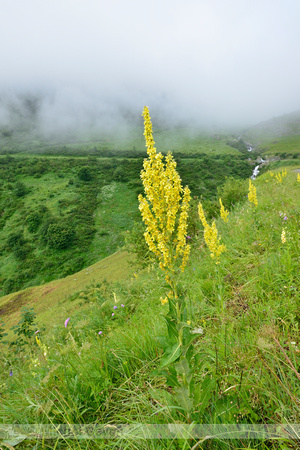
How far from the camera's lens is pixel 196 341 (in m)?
3.24

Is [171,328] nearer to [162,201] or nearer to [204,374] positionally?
[204,374]

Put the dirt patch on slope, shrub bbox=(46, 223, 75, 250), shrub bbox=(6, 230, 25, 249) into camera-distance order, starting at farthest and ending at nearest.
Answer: shrub bbox=(6, 230, 25, 249)
shrub bbox=(46, 223, 75, 250)
the dirt patch on slope

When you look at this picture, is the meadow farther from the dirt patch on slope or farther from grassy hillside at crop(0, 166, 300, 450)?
the dirt patch on slope

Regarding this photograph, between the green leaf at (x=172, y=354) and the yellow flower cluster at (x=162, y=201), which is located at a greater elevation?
the yellow flower cluster at (x=162, y=201)

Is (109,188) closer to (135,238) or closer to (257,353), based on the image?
(135,238)

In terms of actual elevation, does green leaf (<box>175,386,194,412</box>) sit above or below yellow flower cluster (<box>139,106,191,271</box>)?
below

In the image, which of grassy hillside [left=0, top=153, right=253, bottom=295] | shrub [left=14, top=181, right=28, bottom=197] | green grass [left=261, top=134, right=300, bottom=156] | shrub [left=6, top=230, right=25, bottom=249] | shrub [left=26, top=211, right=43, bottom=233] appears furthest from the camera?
green grass [left=261, top=134, right=300, bottom=156]

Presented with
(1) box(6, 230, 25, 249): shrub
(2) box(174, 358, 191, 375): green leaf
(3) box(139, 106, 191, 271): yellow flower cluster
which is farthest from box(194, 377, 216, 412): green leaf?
(1) box(6, 230, 25, 249): shrub

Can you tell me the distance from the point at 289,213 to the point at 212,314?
433 centimetres

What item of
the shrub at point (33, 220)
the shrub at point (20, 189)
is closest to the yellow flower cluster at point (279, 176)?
the shrub at point (33, 220)

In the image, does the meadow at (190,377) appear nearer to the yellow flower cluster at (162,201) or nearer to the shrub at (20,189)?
the yellow flower cluster at (162,201)

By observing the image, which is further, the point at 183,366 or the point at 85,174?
the point at 85,174

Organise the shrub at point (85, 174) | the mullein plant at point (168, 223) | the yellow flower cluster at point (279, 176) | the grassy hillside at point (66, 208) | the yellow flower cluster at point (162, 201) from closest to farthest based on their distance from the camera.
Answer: the mullein plant at point (168, 223), the yellow flower cluster at point (162, 201), the yellow flower cluster at point (279, 176), the grassy hillside at point (66, 208), the shrub at point (85, 174)

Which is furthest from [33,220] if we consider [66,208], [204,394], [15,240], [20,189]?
[204,394]
